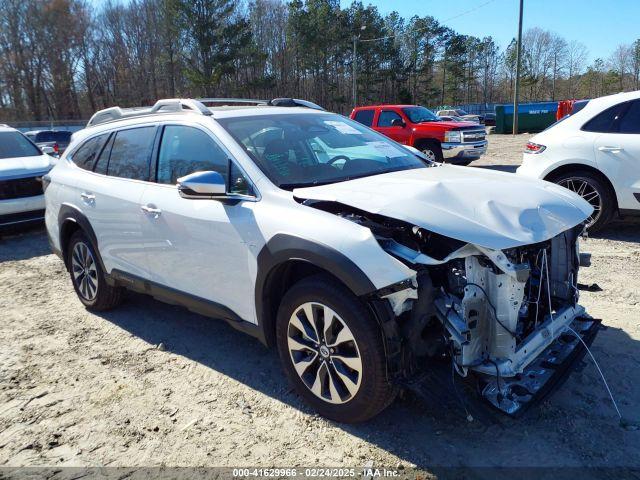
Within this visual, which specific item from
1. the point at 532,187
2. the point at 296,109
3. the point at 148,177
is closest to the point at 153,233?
the point at 148,177

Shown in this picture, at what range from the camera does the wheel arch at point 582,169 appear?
6246mm

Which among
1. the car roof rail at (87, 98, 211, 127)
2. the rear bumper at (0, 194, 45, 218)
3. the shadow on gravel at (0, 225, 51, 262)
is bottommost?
the shadow on gravel at (0, 225, 51, 262)

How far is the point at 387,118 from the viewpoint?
48.9 ft

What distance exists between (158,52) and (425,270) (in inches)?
2642

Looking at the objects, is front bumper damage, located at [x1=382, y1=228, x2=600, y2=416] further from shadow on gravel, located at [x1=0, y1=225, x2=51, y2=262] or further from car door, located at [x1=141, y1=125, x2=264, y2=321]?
shadow on gravel, located at [x1=0, y1=225, x2=51, y2=262]

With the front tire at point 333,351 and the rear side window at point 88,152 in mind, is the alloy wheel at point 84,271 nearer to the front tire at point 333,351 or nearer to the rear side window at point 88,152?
the rear side window at point 88,152

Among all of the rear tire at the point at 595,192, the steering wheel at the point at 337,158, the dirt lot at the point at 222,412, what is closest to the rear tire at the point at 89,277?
the dirt lot at the point at 222,412

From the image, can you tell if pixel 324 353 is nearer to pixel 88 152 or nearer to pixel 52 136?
pixel 88 152

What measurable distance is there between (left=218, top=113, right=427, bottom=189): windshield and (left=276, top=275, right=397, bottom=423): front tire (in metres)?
0.79

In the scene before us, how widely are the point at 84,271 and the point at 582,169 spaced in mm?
5960

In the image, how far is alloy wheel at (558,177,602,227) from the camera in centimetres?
631

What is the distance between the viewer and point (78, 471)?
8.96ft

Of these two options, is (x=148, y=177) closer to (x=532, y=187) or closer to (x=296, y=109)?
(x=296, y=109)

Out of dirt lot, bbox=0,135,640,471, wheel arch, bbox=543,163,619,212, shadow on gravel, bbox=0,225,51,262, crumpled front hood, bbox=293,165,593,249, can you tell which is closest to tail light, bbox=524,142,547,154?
wheel arch, bbox=543,163,619,212
